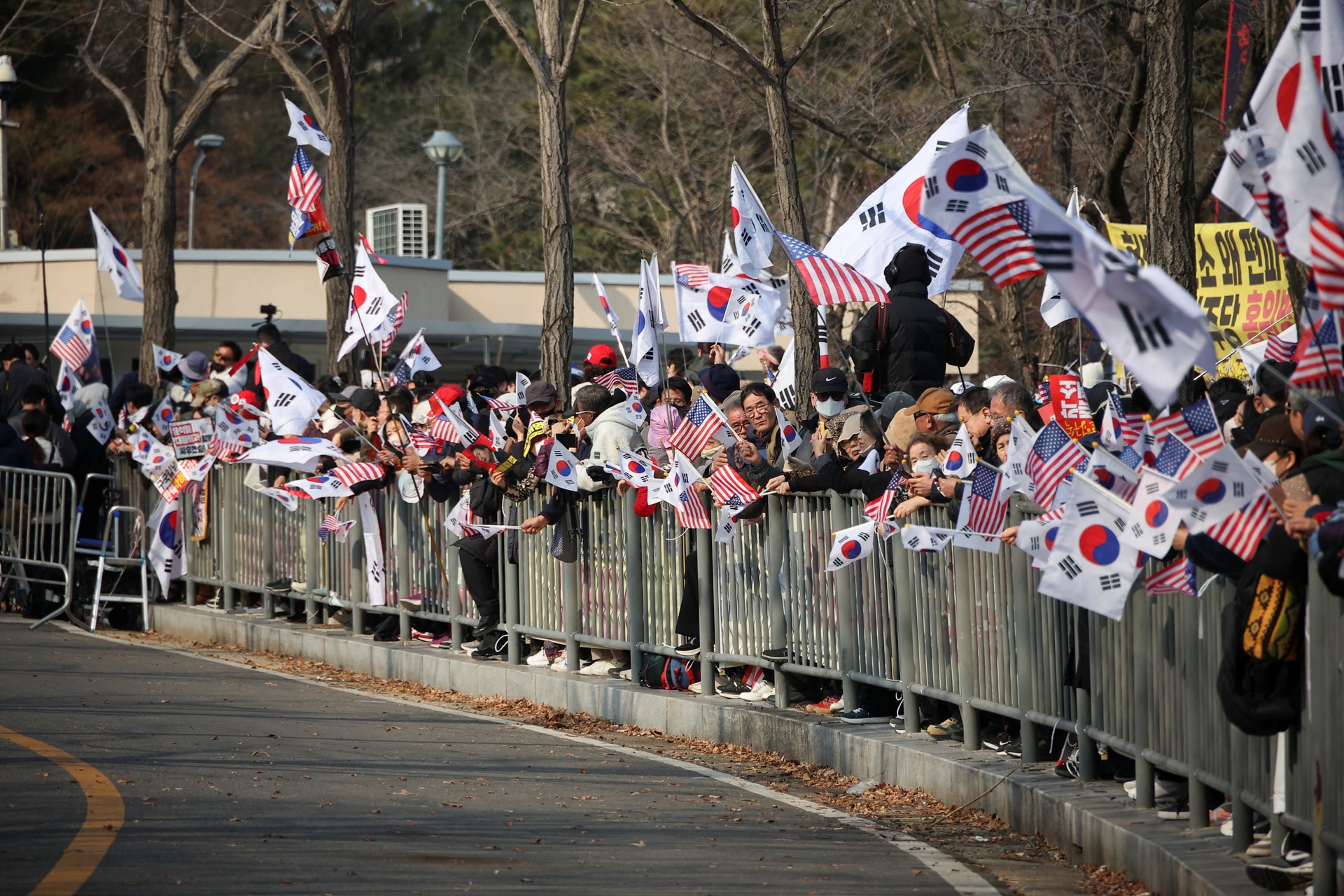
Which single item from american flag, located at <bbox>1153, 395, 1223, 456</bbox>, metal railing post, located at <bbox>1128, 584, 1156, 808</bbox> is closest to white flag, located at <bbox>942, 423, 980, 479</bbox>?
metal railing post, located at <bbox>1128, 584, 1156, 808</bbox>

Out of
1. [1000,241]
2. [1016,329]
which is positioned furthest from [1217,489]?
[1016,329]

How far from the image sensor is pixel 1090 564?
23.4 feet

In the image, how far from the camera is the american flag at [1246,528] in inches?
248

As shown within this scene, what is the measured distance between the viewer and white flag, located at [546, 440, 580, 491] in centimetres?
1220

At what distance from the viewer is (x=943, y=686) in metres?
9.54

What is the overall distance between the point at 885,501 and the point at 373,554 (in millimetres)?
5964

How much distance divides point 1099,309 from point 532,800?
14.6 ft

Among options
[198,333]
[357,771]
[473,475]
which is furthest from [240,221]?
[357,771]

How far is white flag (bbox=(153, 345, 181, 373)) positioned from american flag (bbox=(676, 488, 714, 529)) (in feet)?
32.5

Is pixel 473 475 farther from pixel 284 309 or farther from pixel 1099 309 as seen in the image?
pixel 284 309

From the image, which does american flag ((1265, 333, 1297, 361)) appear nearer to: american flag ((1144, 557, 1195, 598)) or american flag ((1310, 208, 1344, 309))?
american flag ((1144, 557, 1195, 598))

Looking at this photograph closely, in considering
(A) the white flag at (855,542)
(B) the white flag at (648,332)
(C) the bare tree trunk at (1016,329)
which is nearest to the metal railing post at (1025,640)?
(A) the white flag at (855,542)

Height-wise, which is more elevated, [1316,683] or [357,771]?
[1316,683]

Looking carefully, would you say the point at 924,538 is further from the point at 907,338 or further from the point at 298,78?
the point at 298,78
